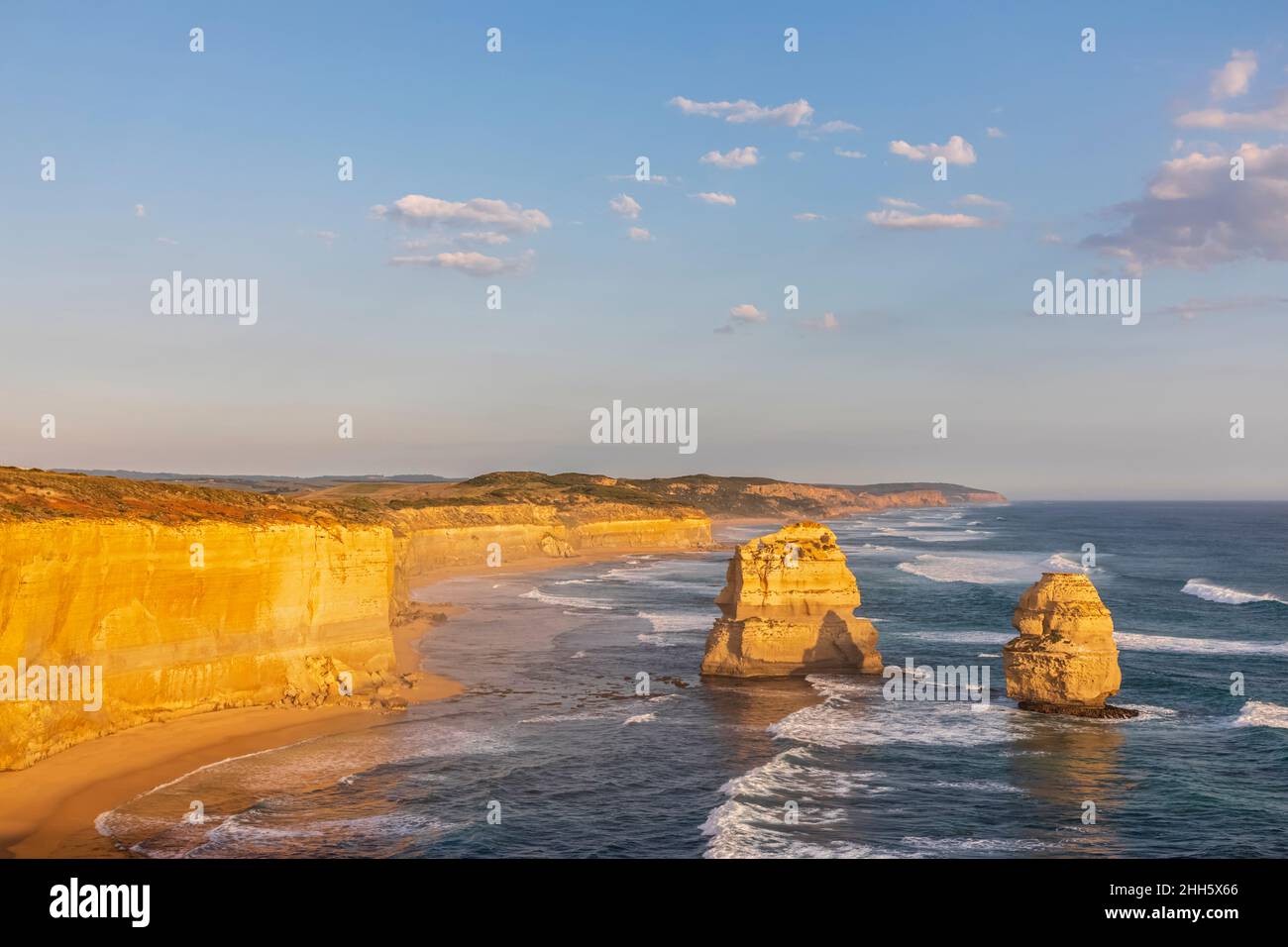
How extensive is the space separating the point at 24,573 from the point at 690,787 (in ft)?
59.1

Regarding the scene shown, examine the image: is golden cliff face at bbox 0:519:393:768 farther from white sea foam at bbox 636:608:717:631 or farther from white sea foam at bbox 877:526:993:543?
white sea foam at bbox 877:526:993:543

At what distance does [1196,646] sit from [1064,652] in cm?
2005

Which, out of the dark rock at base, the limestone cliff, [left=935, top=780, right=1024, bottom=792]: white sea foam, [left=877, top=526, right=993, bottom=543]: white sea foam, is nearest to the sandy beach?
the limestone cliff

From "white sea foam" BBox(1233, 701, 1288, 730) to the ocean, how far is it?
13 cm

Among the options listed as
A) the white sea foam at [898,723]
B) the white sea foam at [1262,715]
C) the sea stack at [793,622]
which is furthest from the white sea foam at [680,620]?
the white sea foam at [1262,715]

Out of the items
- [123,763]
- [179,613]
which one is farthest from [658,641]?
[123,763]

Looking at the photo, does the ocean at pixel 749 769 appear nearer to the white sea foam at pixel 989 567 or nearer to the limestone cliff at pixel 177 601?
the limestone cliff at pixel 177 601

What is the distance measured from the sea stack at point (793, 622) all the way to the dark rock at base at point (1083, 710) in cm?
832

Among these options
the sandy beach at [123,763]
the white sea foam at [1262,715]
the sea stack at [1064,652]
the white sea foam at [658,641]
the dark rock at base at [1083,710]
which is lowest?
the white sea foam at [1262,715]

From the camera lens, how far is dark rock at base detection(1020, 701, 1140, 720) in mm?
33531

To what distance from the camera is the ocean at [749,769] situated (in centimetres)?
2255

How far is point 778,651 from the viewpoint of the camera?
135 ft
